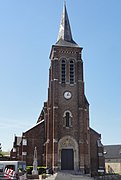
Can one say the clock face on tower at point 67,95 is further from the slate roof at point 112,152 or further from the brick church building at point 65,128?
the slate roof at point 112,152

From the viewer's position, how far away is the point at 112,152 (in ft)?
230

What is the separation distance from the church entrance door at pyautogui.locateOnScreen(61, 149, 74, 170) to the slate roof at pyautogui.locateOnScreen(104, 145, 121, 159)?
35.1 metres

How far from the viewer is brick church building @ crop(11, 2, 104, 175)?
34.8 m

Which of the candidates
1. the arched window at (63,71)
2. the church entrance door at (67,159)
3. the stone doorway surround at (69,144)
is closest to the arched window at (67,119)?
the stone doorway surround at (69,144)

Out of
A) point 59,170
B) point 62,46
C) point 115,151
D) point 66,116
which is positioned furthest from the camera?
point 115,151

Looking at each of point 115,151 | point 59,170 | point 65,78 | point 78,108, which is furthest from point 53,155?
point 115,151

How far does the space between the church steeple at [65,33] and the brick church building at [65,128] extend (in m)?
0.37

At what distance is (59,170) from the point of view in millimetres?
33625

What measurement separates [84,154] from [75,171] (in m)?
2.48

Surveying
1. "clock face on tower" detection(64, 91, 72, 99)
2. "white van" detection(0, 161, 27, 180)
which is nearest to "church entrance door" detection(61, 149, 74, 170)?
"clock face on tower" detection(64, 91, 72, 99)

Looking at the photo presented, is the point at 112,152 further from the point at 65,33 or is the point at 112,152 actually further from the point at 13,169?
the point at 13,169

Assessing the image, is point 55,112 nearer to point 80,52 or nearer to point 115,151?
point 80,52

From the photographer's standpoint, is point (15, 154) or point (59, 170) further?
point (15, 154)

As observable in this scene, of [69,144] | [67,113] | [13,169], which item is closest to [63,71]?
[67,113]
